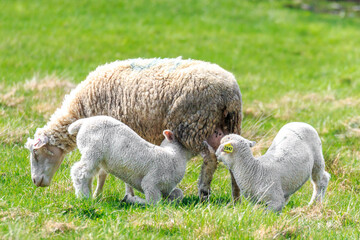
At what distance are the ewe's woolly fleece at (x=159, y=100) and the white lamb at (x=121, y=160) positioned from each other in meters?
0.54

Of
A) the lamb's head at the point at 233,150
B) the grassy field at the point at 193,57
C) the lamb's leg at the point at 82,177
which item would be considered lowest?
the grassy field at the point at 193,57

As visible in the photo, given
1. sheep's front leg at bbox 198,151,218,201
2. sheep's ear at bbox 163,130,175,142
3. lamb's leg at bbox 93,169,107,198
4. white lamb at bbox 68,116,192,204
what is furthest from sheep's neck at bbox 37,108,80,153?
sheep's front leg at bbox 198,151,218,201

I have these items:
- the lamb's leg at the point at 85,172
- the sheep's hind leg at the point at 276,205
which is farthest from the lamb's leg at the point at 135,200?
the sheep's hind leg at the point at 276,205

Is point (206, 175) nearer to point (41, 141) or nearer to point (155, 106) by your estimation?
point (155, 106)

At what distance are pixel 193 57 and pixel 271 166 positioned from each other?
9.17 m

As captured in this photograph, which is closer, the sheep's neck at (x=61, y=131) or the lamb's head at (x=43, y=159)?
the lamb's head at (x=43, y=159)

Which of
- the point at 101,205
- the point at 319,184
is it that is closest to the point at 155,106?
the point at 101,205

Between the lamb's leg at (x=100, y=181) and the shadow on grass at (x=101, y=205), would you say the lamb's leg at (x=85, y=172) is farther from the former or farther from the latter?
the lamb's leg at (x=100, y=181)

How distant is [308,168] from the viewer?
207 inches

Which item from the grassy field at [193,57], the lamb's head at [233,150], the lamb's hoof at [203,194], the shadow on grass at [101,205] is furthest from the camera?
the lamb's hoof at [203,194]

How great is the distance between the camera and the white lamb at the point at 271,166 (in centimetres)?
502

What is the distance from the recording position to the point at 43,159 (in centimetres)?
583

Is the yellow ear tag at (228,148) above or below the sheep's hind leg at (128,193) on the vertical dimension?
above

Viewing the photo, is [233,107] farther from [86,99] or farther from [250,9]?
[250,9]
